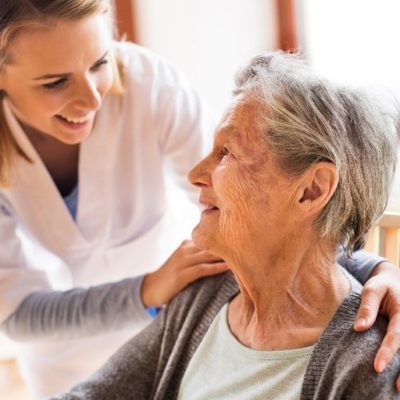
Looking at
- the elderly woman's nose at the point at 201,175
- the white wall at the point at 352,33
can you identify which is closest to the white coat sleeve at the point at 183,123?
the elderly woman's nose at the point at 201,175

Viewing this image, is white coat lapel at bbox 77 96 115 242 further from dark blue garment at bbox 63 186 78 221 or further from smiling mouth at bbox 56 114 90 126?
smiling mouth at bbox 56 114 90 126

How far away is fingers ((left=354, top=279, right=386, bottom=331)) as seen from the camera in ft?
3.90

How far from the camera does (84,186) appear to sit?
1847 millimetres

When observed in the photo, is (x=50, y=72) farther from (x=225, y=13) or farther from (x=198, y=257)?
(x=225, y=13)

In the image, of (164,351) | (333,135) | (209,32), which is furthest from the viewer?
(209,32)

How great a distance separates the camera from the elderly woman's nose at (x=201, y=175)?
1.40 m

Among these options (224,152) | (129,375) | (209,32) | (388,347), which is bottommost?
(129,375)

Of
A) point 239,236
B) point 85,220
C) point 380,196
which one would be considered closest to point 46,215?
point 85,220

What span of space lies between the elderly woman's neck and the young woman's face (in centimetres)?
55

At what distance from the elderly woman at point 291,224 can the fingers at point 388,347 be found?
2 centimetres

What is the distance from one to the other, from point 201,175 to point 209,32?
88.9 inches

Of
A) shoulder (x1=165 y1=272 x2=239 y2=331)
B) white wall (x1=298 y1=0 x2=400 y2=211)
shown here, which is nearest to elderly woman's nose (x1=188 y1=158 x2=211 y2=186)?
shoulder (x1=165 y1=272 x2=239 y2=331)

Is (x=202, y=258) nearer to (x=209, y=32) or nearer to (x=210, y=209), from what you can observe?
(x=210, y=209)

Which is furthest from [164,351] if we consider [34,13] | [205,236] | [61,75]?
[34,13]
